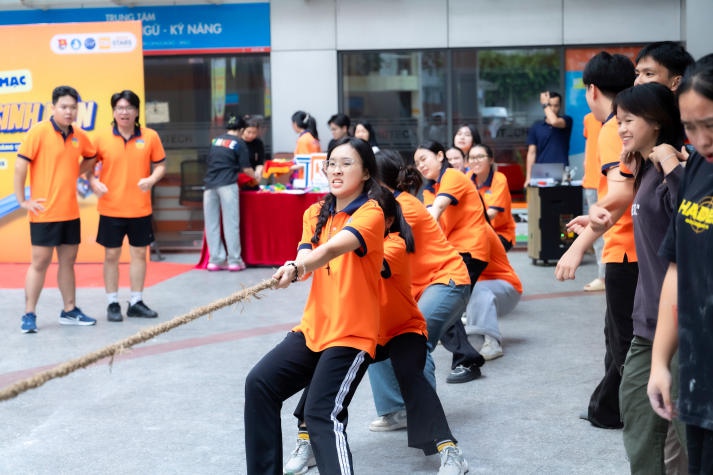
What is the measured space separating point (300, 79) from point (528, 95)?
312 centimetres

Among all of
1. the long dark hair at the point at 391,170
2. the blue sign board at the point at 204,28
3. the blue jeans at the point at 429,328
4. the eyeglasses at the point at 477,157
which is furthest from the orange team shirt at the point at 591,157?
the blue sign board at the point at 204,28

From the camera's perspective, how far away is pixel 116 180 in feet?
26.7

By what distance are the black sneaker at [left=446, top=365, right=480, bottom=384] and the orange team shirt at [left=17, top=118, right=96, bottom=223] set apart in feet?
11.6

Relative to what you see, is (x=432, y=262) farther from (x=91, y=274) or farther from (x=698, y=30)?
(x=698, y=30)

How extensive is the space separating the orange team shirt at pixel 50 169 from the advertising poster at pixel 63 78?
3403 millimetres

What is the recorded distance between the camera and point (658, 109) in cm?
327

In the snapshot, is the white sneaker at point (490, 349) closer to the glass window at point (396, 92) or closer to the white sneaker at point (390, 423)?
the white sneaker at point (390, 423)

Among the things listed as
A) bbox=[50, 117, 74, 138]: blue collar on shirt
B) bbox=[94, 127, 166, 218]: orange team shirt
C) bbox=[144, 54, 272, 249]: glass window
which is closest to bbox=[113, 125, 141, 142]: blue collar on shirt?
bbox=[94, 127, 166, 218]: orange team shirt

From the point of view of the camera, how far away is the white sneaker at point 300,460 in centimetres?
450

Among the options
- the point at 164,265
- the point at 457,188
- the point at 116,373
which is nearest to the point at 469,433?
the point at 457,188

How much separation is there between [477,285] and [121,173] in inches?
129

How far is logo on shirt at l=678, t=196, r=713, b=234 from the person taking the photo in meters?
2.44

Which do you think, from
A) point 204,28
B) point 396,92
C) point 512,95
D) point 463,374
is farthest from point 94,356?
point 512,95

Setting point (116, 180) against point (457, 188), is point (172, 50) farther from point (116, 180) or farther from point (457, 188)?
point (457, 188)
